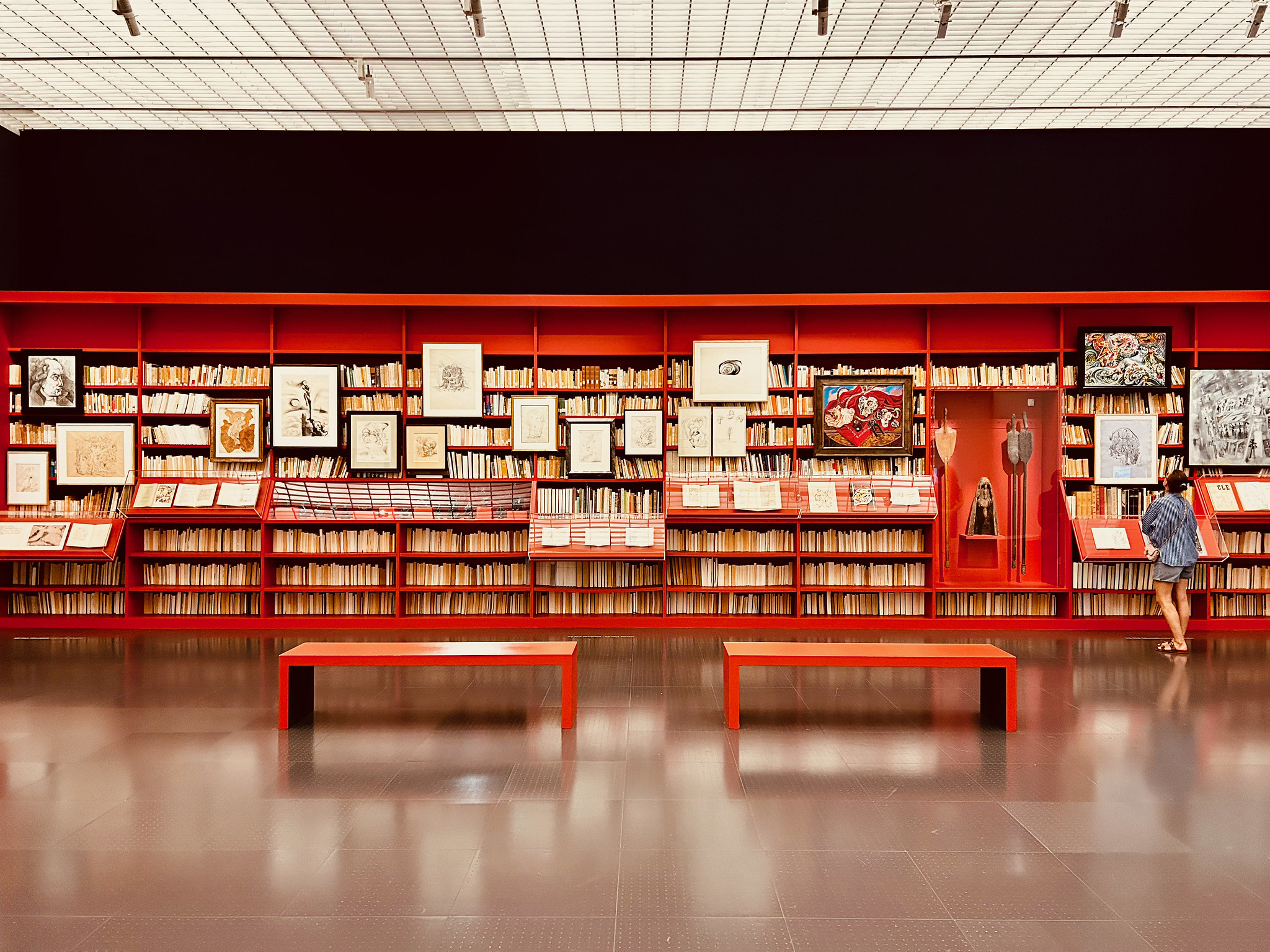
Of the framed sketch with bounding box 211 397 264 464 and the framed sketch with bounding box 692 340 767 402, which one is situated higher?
the framed sketch with bounding box 692 340 767 402

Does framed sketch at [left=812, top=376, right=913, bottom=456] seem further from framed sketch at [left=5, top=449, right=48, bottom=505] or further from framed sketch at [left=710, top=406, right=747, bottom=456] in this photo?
framed sketch at [left=5, top=449, right=48, bottom=505]

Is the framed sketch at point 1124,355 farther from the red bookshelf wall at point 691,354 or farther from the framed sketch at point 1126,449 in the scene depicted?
the framed sketch at point 1126,449

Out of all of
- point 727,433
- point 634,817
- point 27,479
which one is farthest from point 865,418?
point 27,479

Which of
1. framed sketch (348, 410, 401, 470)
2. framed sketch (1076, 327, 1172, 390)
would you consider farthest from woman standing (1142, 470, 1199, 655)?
framed sketch (348, 410, 401, 470)

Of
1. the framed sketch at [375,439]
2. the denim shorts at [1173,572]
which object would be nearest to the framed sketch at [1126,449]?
the denim shorts at [1173,572]

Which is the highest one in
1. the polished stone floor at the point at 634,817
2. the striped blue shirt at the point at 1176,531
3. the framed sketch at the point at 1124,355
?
the framed sketch at the point at 1124,355

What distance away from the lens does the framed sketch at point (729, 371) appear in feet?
27.2

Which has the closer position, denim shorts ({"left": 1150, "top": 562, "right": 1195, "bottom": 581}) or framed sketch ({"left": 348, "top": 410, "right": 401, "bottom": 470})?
denim shorts ({"left": 1150, "top": 562, "right": 1195, "bottom": 581})

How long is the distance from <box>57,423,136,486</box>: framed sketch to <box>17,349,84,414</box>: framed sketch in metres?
0.20

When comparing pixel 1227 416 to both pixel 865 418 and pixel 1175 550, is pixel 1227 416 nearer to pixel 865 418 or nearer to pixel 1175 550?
pixel 1175 550

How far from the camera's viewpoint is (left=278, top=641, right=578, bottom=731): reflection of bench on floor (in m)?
4.91

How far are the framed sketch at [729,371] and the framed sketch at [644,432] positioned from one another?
45 centimetres

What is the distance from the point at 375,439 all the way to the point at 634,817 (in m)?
5.64

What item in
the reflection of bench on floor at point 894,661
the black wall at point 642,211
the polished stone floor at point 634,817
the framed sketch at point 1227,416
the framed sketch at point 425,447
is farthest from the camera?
the black wall at point 642,211
